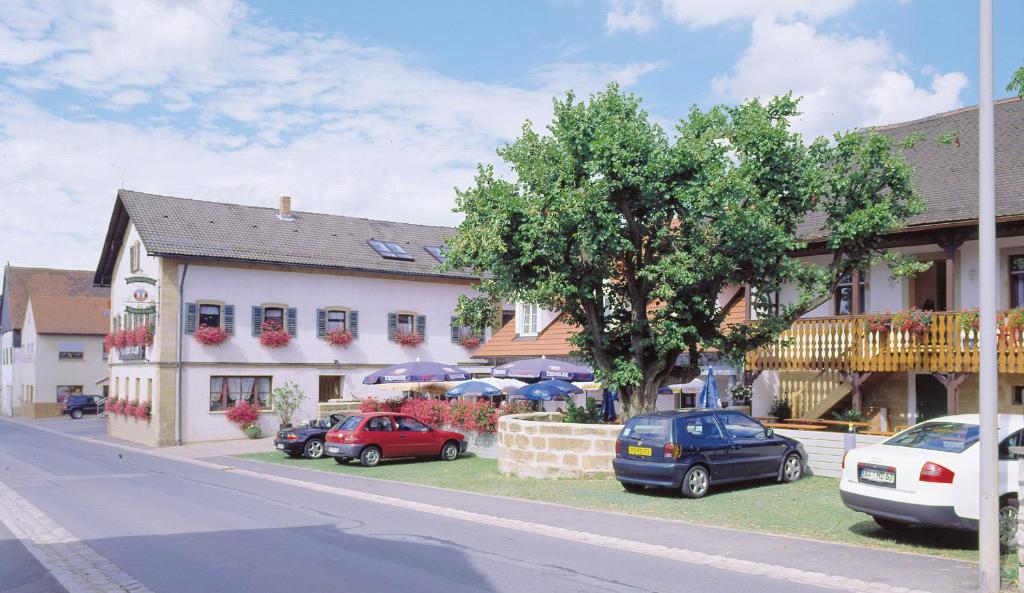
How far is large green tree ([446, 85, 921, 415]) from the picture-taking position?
720 inches

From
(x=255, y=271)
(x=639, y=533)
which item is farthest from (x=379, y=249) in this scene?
(x=639, y=533)

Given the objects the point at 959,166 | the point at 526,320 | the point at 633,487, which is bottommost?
the point at 633,487

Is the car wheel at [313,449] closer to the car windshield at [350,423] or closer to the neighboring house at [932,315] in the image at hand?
the car windshield at [350,423]

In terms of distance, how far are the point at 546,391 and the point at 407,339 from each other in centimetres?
1787

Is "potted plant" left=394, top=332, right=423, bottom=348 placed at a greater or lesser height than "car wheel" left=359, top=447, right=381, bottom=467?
greater

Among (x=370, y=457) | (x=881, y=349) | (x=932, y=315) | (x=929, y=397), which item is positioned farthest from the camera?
(x=370, y=457)

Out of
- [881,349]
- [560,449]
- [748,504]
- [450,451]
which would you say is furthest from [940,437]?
[450,451]

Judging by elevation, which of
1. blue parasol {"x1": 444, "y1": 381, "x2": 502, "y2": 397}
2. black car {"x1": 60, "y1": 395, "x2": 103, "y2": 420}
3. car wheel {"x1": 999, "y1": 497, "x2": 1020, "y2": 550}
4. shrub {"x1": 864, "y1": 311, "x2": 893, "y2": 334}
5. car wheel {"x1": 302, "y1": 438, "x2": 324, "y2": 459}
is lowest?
black car {"x1": 60, "y1": 395, "x2": 103, "y2": 420}

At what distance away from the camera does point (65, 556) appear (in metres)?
11.5

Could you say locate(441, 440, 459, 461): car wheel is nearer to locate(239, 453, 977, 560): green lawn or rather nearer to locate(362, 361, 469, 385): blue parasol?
locate(239, 453, 977, 560): green lawn

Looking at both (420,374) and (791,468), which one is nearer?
(791,468)

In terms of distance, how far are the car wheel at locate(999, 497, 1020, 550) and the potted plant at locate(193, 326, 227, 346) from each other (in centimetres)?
3065

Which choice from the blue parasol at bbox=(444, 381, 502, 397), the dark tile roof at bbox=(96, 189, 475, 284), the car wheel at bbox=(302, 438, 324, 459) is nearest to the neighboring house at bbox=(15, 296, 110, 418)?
the dark tile roof at bbox=(96, 189, 475, 284)

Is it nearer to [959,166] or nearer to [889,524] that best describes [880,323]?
[959,166]
